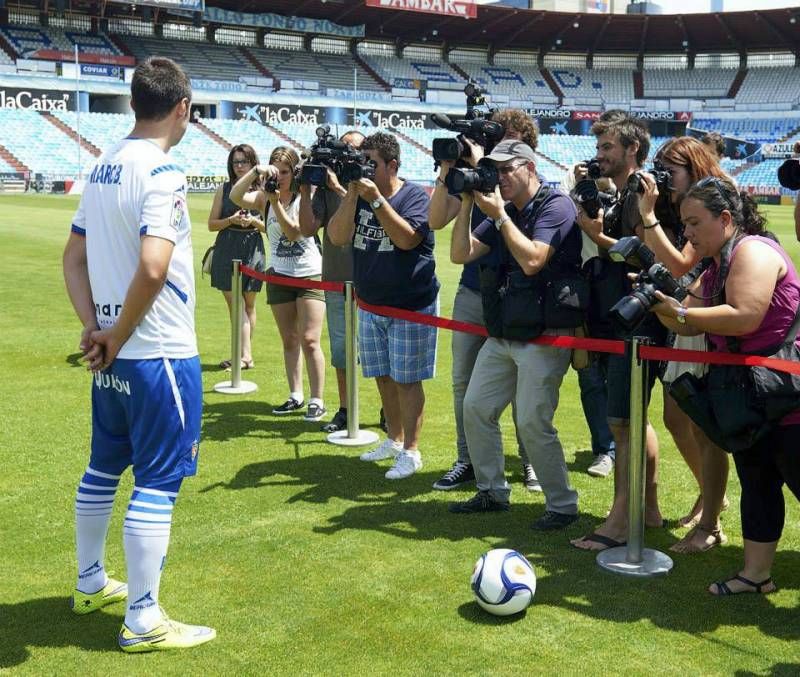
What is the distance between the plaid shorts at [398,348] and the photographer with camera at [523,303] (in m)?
0.88

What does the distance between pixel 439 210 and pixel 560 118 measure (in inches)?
2272

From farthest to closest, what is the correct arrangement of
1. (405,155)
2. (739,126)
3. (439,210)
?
(739,126) → (405,155) → (439,210)

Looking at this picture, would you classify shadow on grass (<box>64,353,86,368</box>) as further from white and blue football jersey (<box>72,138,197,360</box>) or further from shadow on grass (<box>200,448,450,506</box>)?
white and blue football jersey (<box>72,138,197,360</box>)

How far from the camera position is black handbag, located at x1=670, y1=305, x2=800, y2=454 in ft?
12.6

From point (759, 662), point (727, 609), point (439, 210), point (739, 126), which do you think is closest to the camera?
point (759, 662)

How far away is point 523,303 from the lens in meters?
4.70

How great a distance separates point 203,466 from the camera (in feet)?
19.6

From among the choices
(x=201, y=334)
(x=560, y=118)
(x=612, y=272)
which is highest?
(x=560, y=118)

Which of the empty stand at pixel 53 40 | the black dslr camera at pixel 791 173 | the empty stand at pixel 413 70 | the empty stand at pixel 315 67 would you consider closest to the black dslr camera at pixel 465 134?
the black dslr camera at pixel 791 173

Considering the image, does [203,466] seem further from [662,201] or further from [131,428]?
[662,201]

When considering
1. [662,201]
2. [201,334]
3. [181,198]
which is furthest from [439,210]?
[201,334]

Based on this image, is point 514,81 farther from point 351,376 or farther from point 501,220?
point 501,220

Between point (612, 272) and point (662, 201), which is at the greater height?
point (662, 201)

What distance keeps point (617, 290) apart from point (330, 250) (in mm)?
2917
